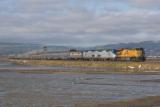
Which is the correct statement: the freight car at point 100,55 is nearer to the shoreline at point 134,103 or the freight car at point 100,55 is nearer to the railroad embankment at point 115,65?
the railroad embankment at point 115,65

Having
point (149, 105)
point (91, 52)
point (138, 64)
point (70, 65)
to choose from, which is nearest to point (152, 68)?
point (138, 64)

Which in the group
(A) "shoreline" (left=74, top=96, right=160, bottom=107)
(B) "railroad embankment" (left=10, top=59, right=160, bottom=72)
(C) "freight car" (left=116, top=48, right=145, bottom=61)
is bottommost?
(A) "shoreline" (left=74, top=96, right=160, bottom=107)

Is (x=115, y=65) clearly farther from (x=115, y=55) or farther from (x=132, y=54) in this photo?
(x=115, y=55)

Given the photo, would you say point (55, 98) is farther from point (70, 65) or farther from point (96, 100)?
point (70, 65)

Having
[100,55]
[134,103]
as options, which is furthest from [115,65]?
[134,103]

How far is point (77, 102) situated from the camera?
38.7m

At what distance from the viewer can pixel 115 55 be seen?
150 meters

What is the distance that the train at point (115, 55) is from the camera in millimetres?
140875

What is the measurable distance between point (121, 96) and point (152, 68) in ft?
200

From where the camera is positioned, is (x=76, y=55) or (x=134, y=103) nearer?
(x=134, y=103)

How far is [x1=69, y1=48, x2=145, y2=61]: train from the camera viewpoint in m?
141

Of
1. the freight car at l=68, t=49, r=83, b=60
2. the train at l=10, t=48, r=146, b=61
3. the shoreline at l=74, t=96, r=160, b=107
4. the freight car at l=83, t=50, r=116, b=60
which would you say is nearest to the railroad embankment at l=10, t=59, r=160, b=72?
the freight car at l=68, t=49, r=83, b=60

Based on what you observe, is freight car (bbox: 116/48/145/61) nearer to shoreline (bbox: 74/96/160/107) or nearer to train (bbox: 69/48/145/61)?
train (bbox: 69/48/145/61)

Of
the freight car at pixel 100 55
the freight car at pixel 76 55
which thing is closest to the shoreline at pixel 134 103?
the freight car at pixel 100 55
